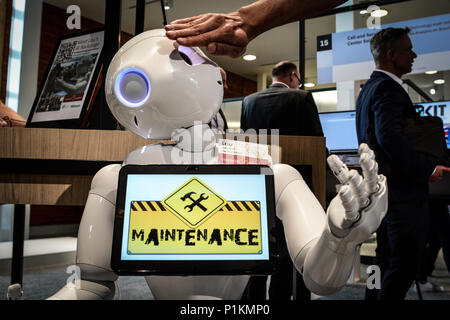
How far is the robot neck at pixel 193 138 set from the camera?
0.79 m

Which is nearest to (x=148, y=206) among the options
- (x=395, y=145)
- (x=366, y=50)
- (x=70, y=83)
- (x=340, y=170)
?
(x=340, y=170)

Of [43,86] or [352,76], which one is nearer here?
[43,86]

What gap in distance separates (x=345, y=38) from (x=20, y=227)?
2.63m

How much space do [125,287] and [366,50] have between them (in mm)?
2423

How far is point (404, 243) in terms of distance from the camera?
145 centimetres

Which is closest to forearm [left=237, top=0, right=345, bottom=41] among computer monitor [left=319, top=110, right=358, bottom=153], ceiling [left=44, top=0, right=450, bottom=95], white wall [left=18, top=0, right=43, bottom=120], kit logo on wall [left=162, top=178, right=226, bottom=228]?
kit logo on wall [left=162, top=178, right=226, bottom=228]

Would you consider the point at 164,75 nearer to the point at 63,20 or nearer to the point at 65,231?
the point at 65,231

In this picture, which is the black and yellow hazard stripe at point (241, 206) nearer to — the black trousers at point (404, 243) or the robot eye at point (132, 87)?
the robot eye at point (132, 87)

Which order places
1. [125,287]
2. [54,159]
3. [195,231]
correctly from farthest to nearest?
[125,287]
[54,159]
[195,231]

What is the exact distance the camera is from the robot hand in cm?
50

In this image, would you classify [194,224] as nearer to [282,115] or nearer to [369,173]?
[369,173]

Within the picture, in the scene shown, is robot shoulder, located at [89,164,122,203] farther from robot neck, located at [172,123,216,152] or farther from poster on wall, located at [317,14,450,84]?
poster on wall, located at [317,14,450,84]

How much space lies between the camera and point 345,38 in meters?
3.15
